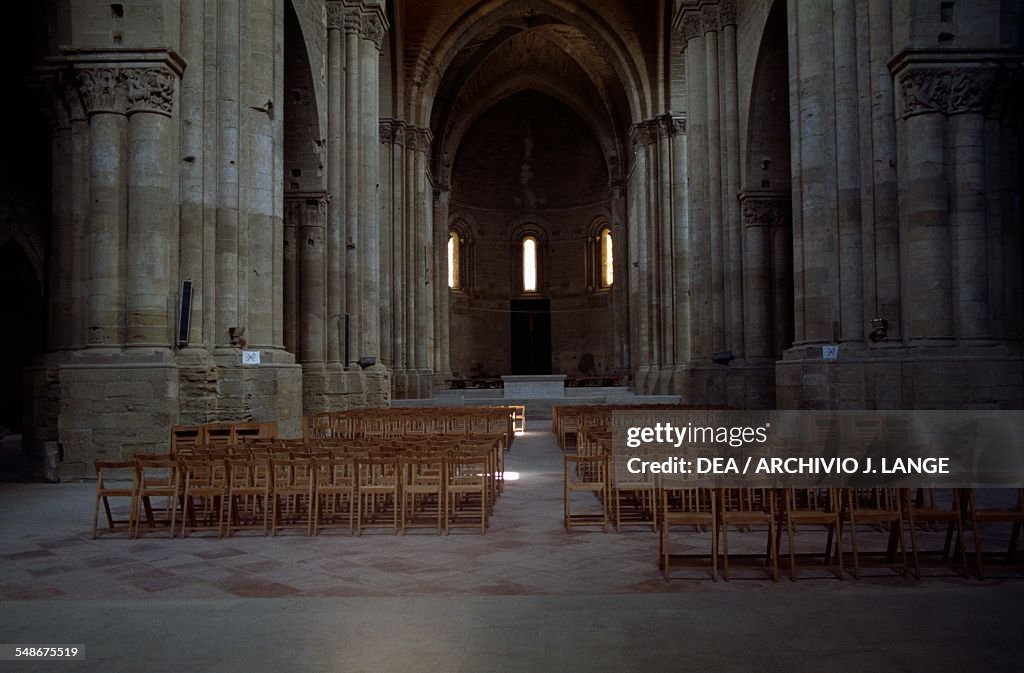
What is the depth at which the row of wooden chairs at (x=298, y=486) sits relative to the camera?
841 centimetres

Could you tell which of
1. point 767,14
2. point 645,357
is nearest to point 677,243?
point 645,357

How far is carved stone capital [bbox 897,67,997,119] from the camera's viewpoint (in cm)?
1407

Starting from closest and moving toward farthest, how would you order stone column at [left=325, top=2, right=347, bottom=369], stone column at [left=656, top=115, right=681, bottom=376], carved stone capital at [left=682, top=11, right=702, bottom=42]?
stone column at [left=325, top=2, right=347, bottom=369]
carved stone capital at [left=682, top=11, right=702, bottom=42]
stone column at [left=656, top=115, right=681, bottom=376]

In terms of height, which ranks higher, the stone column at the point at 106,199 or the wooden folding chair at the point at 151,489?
the stone column at the point at 106,199

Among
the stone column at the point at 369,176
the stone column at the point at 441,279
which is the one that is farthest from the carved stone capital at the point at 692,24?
the stone column at the point at 441,279

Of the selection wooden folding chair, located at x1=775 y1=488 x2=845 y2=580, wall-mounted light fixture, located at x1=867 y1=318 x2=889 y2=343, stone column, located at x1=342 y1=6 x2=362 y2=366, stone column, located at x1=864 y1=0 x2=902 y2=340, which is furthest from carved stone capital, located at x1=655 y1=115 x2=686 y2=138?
wooden folding chair, located at x1=775 y1=488 x2=845 y2=580

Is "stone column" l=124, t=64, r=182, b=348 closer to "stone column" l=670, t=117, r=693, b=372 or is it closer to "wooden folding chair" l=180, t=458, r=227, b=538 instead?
"wooden folding chair" l=180, t=458, r=227, b=538

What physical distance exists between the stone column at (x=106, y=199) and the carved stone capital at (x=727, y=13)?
16782 mm

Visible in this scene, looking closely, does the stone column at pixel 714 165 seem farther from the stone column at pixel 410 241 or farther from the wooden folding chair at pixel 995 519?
the wooden folding chair at pixel 995 519

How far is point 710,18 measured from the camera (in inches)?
949

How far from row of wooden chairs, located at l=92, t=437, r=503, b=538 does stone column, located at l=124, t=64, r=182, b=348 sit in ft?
13.7

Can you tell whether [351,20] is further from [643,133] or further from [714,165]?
[643,133]

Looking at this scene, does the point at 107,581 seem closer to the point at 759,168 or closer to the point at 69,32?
the point at 69,32

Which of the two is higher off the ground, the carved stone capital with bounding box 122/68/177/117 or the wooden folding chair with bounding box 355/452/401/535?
the carved stone capital with bounding box 122/68/177/117
